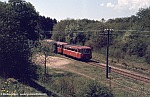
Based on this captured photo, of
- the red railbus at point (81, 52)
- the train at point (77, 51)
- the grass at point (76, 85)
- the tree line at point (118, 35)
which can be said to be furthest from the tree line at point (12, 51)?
the tree line at point (118, 35)

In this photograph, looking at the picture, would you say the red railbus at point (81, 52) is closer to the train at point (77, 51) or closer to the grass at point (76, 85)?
the train at point (77, 51)

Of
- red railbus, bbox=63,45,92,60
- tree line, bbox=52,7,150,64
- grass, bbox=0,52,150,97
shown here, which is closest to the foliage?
grass, bbox=0,52,150,97

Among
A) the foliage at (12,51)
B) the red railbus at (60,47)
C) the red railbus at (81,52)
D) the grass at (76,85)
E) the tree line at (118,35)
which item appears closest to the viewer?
the grass at (76,85)

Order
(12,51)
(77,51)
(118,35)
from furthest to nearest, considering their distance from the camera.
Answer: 1. (118,35)
2. (77,51)
3. (12,51)

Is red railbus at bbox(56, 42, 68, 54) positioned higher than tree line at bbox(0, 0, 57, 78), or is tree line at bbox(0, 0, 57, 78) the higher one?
tree line at bbox(0, 0, 57, 78)

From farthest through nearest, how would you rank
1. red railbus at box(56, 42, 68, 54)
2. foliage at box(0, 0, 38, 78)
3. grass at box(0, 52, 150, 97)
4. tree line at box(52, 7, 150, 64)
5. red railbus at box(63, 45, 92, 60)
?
red railbus at box(56, 42, 68, 54), tree line at box(52, 7, 150, 64), red railbus at box(63, 45, 92, 60), foliage at box(0, 0, 38, 78), grass at box(0, 52, 150, 97)

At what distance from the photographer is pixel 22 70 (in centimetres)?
1986

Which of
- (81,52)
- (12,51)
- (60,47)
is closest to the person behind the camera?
(12,51)

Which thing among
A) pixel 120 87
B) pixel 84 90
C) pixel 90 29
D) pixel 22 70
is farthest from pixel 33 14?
pixel 84 90

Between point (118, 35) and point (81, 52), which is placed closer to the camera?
point (81, 52)

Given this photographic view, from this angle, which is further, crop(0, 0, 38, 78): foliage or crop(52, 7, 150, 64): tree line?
crop(52, 7, 150, 64): tree line

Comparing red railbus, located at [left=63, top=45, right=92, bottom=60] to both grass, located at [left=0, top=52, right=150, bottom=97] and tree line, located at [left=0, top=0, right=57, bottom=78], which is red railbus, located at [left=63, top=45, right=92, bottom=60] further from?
tree line, located at [left=0, top=0, right=57, bottom=78]

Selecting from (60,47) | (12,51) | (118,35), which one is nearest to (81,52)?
(60,47)

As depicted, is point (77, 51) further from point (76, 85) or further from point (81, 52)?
point (76, 85)
